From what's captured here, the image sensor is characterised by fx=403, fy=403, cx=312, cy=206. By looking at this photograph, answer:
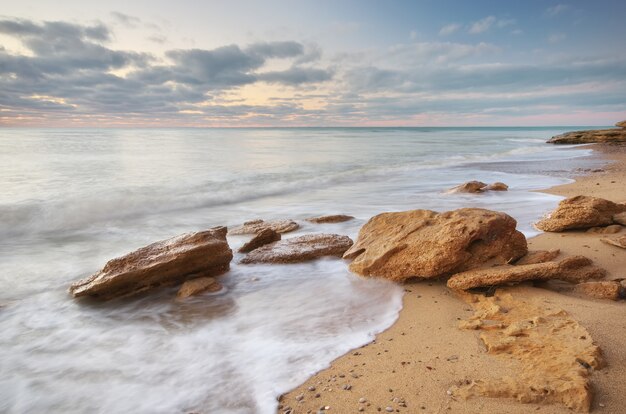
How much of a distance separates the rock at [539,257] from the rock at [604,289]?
29.5 inches

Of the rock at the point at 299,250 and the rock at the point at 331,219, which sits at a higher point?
the rock at the point at 299,250

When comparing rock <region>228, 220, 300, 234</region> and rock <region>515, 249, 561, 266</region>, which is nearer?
rock <region>515, 249, 561, 266</region>

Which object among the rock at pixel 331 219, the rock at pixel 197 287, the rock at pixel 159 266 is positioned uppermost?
the rock at pixel 159 266

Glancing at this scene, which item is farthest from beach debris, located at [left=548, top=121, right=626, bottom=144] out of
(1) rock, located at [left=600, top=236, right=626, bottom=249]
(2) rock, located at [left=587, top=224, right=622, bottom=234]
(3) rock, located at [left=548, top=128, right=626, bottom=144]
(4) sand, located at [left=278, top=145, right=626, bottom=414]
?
(4) sand, located at [left=278, top=145, right=626, bottom=414]

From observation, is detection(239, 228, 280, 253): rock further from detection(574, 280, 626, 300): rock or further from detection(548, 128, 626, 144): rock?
detection(548, 128, 626, 144): rock

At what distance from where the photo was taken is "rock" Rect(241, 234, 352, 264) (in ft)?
20.1

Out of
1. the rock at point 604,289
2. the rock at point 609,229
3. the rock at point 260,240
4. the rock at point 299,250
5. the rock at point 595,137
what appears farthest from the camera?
the rock at point 595,137

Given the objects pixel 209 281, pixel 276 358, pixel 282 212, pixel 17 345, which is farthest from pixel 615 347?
pixel 282 212

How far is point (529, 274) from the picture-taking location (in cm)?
407

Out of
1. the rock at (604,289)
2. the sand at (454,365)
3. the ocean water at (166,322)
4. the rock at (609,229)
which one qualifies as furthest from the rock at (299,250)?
the rock at (609,229)

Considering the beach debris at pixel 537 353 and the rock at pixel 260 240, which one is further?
the rock at pixel 260 240

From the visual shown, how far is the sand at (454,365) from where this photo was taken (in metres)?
2.45

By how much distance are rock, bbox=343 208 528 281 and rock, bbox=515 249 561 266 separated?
73 millimetres

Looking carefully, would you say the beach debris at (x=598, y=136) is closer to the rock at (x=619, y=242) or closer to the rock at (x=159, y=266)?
→ the rock at (x=619, y=242)
